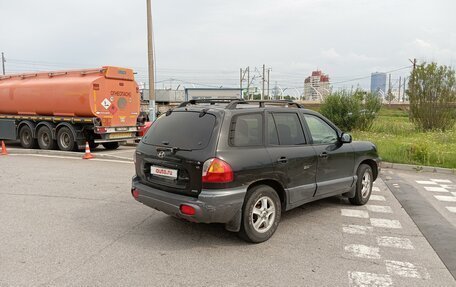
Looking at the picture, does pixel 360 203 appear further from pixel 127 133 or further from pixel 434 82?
pixel 434 82

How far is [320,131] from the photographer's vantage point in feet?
18.2

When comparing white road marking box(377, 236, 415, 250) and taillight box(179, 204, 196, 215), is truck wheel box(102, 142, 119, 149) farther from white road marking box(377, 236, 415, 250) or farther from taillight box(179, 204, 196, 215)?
white road marking box(377, 236, 415, 250)

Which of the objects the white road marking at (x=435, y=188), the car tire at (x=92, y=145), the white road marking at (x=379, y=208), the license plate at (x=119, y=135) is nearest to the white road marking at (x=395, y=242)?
the white road marking at (x=379, y=208)

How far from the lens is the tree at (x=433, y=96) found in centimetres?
1678

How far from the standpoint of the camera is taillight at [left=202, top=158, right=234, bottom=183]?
4.01m

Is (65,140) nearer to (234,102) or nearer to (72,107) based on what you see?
(72,107)

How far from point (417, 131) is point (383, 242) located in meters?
15.2

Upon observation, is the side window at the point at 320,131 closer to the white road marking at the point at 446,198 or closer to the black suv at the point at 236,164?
the black suv at the point at 236,164

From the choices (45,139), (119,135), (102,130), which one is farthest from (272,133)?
(45,139)

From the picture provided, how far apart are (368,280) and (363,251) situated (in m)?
0.75

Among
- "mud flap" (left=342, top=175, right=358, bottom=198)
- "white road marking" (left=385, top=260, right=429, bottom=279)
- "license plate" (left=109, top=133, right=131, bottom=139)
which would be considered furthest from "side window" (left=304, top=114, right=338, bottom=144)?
"license plate" (left=109, top=133, right=131, bottom=139)

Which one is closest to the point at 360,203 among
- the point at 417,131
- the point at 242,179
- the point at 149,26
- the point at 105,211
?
the point at 242,179

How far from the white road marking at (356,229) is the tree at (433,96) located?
48.1 ft

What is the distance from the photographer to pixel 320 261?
3.99m
